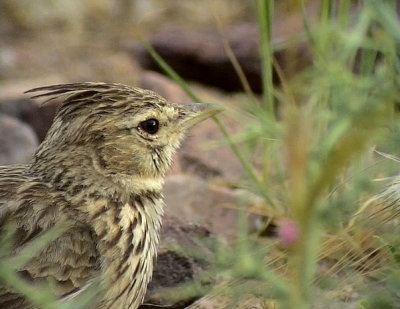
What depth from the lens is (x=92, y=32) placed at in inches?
334

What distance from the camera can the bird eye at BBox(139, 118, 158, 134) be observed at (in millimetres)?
→ 4090

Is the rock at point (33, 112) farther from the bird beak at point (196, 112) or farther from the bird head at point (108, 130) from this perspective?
the bird head at point (108, 130)

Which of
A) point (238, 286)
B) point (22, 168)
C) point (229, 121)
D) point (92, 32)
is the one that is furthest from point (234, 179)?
point (92, 32)

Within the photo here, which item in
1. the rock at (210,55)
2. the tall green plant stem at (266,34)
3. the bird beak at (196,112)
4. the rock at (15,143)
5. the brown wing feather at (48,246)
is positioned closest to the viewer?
the brown wing feather at (48,246)

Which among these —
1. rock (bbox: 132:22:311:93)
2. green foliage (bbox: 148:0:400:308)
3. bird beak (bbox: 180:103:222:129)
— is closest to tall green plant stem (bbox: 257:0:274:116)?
green foliage (bbox: 148:0:400:308)

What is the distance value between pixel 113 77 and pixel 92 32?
1200 mm

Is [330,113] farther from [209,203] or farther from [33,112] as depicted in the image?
[33,112]

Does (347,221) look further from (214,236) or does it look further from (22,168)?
(22,168)

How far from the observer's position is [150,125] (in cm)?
411

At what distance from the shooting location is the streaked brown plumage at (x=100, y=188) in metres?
3.73

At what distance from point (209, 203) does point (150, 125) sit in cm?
119

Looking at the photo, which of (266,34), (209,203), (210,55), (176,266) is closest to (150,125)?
(176,266)

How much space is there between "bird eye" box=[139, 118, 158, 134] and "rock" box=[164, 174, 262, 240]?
81 cm

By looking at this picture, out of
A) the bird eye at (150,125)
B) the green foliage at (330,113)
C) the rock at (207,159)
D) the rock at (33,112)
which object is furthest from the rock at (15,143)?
the bird eye at (150,125)
